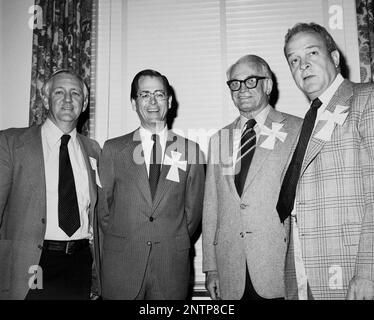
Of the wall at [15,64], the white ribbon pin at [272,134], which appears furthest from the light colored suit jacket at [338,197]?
the wall at [15,64]

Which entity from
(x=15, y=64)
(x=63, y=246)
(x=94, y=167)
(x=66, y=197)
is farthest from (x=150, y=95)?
(x=15, y=64)

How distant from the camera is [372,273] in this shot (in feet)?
4.34

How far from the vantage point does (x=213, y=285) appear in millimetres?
1985

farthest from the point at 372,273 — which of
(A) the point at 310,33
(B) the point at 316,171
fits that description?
(A) the point at 310,33

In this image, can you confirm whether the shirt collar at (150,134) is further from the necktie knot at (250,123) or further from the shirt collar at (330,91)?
the shirt collar at (330,91)

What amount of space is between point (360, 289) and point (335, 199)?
377 mm

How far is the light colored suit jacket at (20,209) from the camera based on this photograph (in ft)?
6.18

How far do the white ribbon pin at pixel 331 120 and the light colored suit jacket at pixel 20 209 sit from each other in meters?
1.55

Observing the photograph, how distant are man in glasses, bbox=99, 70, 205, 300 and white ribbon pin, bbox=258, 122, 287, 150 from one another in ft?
1.51

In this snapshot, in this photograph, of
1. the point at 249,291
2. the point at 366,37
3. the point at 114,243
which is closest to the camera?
the point at 249,291

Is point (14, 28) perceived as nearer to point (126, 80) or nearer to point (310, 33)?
point (126, 80)

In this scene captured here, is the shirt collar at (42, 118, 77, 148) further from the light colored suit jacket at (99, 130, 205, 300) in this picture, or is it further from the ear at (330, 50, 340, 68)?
the ear at (330, 50, 340, 68)

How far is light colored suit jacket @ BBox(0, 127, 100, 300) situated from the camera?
6.18 feet

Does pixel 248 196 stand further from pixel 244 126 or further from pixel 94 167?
pixel 94 167
